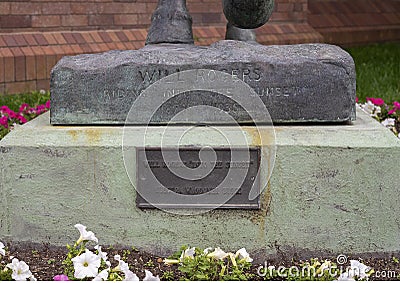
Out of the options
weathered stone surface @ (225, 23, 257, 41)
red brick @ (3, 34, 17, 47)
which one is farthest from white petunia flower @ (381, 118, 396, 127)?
red brick @ (3, 34, 17, 47)

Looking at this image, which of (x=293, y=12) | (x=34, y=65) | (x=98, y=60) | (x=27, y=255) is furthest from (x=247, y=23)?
(x=293, y=12)

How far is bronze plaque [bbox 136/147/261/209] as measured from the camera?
335 cm

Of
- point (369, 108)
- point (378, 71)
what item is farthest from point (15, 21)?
point (378, 71)

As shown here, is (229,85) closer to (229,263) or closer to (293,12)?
(229,263)

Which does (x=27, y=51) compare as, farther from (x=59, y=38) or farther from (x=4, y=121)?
(x=4, y=121)

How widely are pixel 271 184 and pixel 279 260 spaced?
32cm

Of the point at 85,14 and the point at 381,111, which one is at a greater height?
the point at 85,14

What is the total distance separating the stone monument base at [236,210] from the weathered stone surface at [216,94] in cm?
12

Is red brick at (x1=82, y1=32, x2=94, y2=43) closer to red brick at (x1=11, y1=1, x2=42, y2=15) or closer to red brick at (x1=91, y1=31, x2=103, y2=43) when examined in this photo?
red brick at (x1=91, y1=31, x2=103, y2=43)

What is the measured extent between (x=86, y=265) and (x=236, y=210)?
0.75 metres

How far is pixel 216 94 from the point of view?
3.53m

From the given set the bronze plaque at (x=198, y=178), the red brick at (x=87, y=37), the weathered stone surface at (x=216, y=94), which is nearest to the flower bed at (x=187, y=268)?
the bronze plaque at (x=198, y=178)

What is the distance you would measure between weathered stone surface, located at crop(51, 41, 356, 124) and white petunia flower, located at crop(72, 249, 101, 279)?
32.5 inches

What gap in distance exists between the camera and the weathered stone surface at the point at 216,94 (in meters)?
3.52
